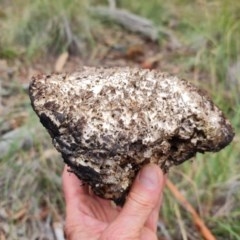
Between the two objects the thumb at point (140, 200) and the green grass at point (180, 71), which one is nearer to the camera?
the thumb at point (140, 200)

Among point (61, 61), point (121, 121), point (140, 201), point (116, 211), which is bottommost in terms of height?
point (61, 61)

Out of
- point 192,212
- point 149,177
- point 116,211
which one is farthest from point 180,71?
point 149,177

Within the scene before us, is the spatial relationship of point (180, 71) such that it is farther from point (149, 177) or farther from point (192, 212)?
point (149, 177)

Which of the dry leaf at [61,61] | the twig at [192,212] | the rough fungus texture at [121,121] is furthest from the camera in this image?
the dry leaf at [61,61]

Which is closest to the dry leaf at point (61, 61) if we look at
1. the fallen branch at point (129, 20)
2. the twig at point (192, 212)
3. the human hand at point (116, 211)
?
the fallen branch at point (129, 20)

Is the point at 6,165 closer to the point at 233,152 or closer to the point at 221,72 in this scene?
the point at 233,152

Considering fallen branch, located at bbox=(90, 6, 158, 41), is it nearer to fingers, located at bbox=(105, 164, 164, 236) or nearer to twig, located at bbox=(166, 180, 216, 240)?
twig, located at bbox=(166, 180, 216, 240)

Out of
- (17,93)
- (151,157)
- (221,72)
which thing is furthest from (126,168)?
(221,72)

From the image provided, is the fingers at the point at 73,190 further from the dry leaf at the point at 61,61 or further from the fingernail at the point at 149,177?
the dry leaf at the point at 61,61
